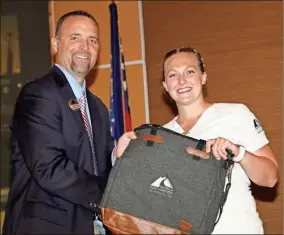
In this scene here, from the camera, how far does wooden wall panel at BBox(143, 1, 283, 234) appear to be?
138 inches

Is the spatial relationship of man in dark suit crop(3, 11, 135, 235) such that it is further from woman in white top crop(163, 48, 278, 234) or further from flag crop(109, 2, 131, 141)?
flag crop(109, 2, 131, 141)

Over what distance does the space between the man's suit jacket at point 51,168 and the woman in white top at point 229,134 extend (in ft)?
1.59

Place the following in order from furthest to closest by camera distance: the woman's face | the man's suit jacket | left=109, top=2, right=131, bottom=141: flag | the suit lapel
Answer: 1. left=109, top=2, right=131, bottom=141: flag
2. the suit lapel
3. the woman's face
4. the man's suit jacket

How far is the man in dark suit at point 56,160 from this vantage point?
6.21 ft

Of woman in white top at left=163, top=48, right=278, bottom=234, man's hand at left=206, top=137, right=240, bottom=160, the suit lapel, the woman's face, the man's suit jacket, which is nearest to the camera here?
man's hand at left=206, top=137, right=240, bottom=160

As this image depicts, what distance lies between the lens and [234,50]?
3.62 meters

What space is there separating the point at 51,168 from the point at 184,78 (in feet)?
2.42

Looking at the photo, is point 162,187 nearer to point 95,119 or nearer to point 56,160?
point 56,160

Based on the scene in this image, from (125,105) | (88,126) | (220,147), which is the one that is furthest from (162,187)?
(125,105)

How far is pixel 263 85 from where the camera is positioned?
3539mm

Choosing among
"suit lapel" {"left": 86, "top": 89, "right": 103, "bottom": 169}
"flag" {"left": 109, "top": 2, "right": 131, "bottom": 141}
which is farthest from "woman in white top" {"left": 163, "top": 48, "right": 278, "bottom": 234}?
"flag" {"left": 109, "top": 2, "right": 131, "bottom": 141}

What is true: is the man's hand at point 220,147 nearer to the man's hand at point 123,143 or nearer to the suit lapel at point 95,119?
the man's hand at point 123,143

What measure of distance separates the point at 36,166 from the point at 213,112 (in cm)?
83

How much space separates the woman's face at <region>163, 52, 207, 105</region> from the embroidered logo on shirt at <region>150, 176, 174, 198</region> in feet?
1.71
